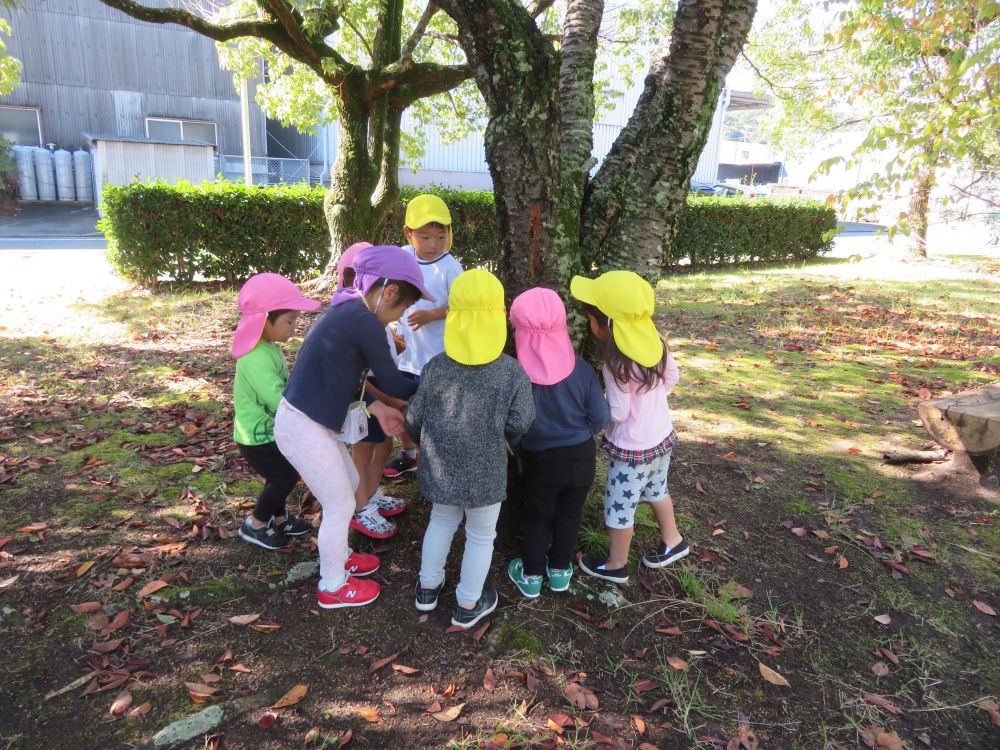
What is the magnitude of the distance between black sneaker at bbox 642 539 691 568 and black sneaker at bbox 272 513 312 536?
183 centimetres

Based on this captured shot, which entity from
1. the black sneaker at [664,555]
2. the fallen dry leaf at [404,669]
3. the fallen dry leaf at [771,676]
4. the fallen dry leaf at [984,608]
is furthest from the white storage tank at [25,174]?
the fallen dry leaf at [984,608]

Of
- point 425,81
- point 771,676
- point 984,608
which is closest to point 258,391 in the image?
point 771,676

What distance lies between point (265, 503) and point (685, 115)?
290cm

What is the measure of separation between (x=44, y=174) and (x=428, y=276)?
27.6 m

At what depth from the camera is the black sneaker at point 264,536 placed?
11.2 ft

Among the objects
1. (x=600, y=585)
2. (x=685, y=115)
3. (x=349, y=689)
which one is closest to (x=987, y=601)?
(x=600, y=585)

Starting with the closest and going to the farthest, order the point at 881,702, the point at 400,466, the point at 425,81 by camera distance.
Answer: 1. the point at 881,702
2. the point at 400,466
3. the point at 425,81

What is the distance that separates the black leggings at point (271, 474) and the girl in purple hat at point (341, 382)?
371 mm

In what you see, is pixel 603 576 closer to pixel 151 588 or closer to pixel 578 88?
pixel 151 588

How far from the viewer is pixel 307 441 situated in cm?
274

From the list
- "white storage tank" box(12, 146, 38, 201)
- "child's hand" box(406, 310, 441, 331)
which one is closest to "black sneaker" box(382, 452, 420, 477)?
"child's hand" box(406, 310, 441, 331)

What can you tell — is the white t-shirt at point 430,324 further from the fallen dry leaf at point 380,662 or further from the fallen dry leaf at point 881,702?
the fallen dry leaf at point 881,702

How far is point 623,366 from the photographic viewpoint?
9.64 feet

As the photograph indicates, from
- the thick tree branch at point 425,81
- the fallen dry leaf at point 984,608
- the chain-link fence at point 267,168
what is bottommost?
the fallen dry leaf at point 984,608
